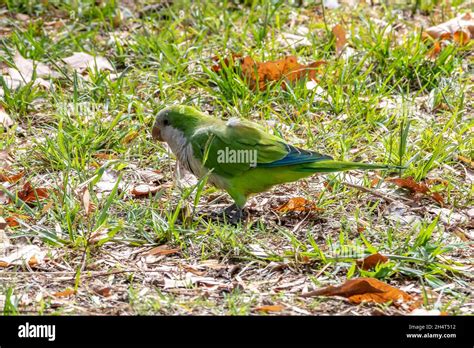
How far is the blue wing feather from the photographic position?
493 centimetres

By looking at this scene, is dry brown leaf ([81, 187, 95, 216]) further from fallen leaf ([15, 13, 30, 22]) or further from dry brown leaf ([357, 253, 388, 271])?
fallen leaf ([15, 13, 30, 22])

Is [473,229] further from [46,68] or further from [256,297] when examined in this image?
[46,68]

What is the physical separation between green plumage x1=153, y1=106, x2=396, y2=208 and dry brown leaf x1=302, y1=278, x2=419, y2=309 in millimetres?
889

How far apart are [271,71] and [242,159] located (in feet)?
4.69

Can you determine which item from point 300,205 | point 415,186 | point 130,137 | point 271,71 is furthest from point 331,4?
point 300,205

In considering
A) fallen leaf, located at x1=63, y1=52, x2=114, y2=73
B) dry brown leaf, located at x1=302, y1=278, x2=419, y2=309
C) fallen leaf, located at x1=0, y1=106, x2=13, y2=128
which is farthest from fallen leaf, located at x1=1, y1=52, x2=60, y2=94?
dry brown leaf, located at x1=302, y1=278, x2=419, y2=309

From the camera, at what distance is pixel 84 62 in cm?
670

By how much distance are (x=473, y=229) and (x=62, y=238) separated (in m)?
2.29

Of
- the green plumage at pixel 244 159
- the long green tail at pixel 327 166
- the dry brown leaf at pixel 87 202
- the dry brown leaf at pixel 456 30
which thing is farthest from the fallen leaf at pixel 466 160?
the dry brown leaf at pixel 87 202

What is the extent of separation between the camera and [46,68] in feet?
21.7

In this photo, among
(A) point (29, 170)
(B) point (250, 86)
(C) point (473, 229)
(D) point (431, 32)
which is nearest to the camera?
(C) point (473, 229)

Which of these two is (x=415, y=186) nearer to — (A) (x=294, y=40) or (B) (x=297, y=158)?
(B) (x=297, y=158)

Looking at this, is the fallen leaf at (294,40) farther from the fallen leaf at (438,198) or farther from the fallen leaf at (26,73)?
the fallen leaf at (438,198)
